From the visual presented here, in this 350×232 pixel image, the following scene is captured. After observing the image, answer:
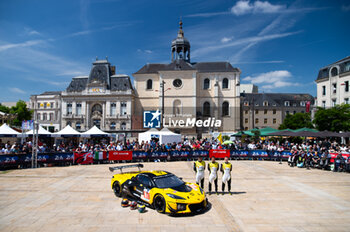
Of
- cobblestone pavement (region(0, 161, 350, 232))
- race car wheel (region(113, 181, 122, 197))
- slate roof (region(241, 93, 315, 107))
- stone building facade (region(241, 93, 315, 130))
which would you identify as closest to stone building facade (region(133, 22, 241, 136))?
stone building facade (region(241, 93, 315, 130))

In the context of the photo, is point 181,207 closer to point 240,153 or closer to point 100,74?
point 240,153

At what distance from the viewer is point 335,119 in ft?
107

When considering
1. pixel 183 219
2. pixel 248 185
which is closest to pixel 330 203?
pixel 248 185

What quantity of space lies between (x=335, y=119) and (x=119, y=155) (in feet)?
95.8

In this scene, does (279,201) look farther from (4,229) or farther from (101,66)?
(101,66)

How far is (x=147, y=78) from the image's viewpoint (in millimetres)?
55781

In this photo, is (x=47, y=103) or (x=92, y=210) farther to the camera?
(x=47, y=103)

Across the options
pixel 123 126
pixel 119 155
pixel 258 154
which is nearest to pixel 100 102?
pixel 123 126

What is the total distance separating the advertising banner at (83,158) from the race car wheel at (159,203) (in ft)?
45.8

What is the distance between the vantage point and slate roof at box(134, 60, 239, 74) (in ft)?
177

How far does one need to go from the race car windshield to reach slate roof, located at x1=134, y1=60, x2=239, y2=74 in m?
45.9

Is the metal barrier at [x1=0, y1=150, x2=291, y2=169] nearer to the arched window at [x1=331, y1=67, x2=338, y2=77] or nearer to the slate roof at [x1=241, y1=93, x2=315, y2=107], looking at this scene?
the arched window at [x1=331, y1=67, x2=338, y2=77]

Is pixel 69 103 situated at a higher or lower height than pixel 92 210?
higher

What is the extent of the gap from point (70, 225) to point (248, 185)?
902 centimetres
